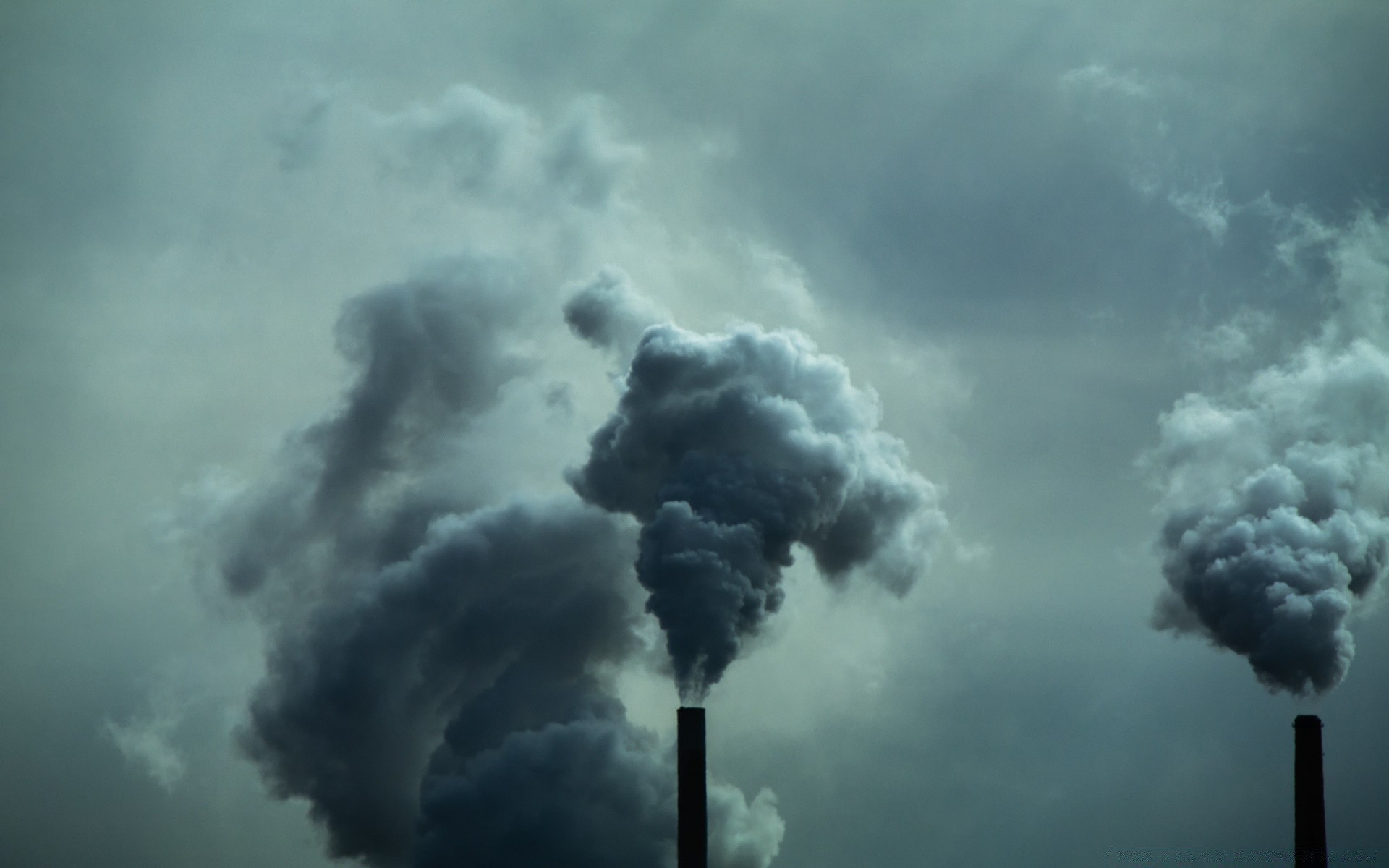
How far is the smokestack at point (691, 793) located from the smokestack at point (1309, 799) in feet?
86.9

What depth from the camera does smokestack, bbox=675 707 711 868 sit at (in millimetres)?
114250

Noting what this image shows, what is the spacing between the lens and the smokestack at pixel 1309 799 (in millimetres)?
114500

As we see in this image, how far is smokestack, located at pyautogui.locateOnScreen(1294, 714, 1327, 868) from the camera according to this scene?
114500mm

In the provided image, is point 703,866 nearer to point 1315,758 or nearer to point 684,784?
point 684,784

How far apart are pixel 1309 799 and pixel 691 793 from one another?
90.6ft

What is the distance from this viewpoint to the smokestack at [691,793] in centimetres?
11425

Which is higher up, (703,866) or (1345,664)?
(1345,664)

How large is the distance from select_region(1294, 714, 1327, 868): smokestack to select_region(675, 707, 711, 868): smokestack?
86.9 ft

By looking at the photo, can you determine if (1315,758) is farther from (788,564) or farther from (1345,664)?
(788,564)

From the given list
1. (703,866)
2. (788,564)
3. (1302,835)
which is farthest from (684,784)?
(1302,835)

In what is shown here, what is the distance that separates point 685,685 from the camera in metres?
118

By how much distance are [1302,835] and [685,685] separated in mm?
28381

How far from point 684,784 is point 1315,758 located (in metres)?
28.4

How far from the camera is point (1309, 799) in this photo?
377 ft
